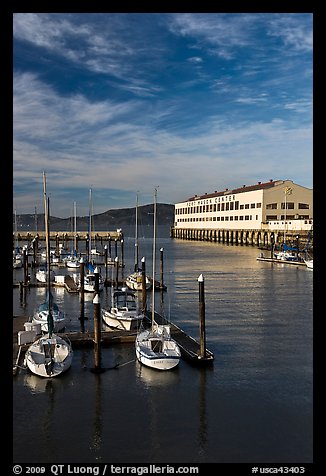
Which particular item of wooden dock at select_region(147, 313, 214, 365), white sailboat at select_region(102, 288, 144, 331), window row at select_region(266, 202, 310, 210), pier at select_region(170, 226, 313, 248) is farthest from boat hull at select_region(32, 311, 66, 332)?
window row at select_region(266, 202, 310, 210)

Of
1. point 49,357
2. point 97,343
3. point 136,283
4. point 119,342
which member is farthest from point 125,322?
point 136,283

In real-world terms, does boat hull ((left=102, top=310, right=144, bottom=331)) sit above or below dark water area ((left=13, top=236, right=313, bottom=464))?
above

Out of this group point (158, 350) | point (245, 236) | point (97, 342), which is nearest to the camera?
point (97, 342)

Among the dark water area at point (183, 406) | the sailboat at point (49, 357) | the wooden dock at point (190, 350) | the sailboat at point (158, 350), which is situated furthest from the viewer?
the wooden dock at point (190, 350)

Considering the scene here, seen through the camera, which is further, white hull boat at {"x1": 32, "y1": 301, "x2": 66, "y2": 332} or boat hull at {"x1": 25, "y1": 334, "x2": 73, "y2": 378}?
white hull boat at {"x1": 32, "y1": 301, "x2": 66, "y2": 332}

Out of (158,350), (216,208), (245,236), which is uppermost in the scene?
(216,208)

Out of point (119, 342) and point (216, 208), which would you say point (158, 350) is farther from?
point (216, 208)

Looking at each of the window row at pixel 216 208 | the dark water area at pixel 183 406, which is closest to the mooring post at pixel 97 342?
the dark water area at pixel 183 406

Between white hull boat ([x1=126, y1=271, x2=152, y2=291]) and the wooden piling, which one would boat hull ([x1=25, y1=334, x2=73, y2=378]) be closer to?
the wooden piling

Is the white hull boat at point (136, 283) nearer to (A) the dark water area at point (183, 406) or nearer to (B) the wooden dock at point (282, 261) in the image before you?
(A) the dark water area at point (183, 406)

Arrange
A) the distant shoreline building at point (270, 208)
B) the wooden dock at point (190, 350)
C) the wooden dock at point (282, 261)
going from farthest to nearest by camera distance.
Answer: the distant shoreline building at point (270, 208)
the wooden dock at point (282, 261)
the wooden dock at point (190, 350)

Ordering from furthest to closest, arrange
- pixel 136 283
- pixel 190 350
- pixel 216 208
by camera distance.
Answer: pixel 216 208 → pixel 136 283 → pixel 190 350

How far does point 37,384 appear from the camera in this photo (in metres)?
18.9
